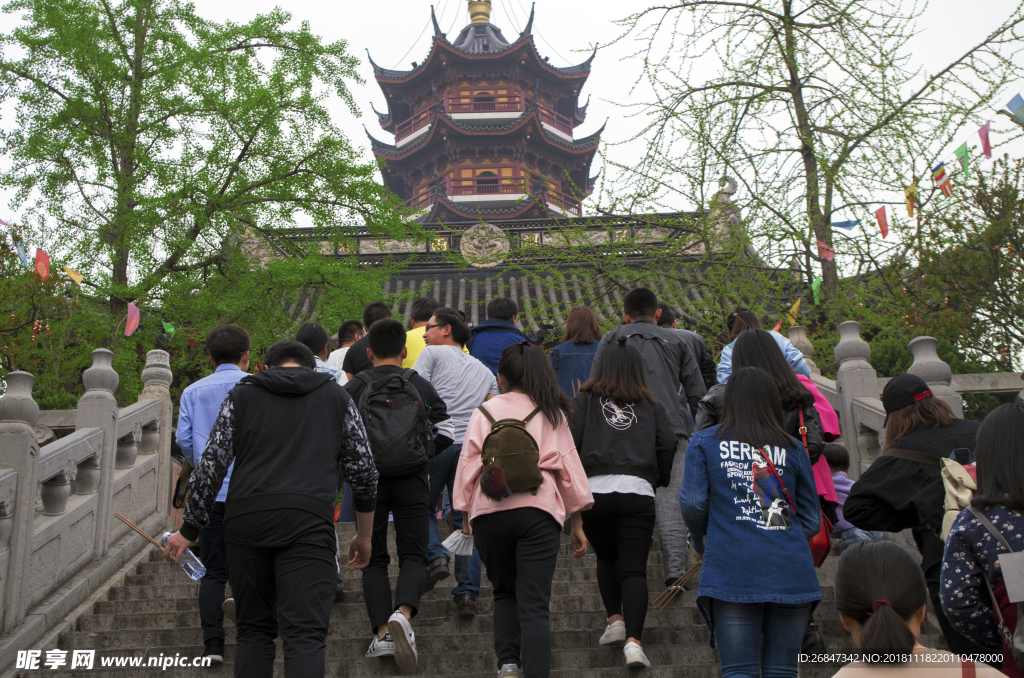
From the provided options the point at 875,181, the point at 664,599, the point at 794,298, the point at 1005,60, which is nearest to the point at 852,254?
the point at 875,181

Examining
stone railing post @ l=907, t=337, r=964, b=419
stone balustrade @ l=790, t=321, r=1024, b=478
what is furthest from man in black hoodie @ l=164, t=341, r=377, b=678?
stone balustrade @ l=790, t=321, r=1024, b=478

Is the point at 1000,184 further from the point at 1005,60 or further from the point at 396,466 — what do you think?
the point at 396,466

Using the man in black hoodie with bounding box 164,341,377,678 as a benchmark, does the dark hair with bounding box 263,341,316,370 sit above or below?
above

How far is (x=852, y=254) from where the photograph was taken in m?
8.05

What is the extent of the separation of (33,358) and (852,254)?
8078 millimetres

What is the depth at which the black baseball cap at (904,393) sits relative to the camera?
11.3 ft

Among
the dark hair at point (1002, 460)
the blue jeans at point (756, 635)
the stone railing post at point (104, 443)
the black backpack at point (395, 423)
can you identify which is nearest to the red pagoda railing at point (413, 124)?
the stone railing post at point (104, 443)

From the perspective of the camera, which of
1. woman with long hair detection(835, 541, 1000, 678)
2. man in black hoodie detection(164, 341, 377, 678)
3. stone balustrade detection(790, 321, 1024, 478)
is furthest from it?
stone balustrade detection(790, 321, 1024, 478)

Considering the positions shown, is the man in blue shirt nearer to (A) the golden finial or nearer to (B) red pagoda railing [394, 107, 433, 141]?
(B) red pagoda railing [394, 107, 433, 141]

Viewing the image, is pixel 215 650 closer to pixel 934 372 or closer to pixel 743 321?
pixel 743 321

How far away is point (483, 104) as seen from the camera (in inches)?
1001

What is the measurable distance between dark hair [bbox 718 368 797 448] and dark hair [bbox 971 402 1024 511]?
0.67 meters

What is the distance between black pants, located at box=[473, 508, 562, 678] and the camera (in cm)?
325

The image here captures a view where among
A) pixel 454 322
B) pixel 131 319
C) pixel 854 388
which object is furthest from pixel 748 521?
pixel 131 319
